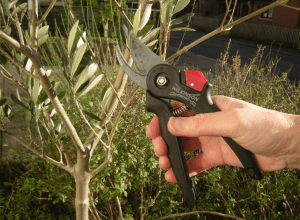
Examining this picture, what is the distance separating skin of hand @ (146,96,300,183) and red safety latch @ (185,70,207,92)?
0.45ft

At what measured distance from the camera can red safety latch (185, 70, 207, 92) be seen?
121 centimetres

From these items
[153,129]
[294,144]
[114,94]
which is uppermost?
[114,94]

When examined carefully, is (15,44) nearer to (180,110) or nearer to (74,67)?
(74,67)

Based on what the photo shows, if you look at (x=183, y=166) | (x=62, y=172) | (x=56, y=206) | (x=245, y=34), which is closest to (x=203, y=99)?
(x=183, y=166)

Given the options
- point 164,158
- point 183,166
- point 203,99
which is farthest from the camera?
point 164,158

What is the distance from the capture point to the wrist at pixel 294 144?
139cm

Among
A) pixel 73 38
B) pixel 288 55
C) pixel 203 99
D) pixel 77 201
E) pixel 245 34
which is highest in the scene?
pixel 245 34

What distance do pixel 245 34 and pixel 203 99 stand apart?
21.8 meters

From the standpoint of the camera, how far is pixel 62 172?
7.93 feet

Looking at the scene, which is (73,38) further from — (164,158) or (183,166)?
(164,158)

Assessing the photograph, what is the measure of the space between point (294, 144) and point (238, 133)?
45cm

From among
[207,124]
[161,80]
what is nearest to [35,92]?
[161,80]

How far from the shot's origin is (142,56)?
3.92 feet

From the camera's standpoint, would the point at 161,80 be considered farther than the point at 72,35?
Yes
